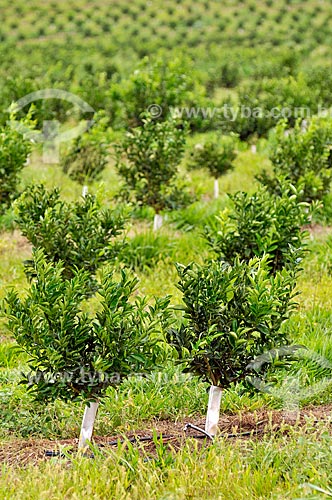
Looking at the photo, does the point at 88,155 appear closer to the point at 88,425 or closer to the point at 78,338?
the point at 78,338

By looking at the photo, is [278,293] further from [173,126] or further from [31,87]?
[31,87]

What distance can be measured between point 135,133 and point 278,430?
4.26 metres

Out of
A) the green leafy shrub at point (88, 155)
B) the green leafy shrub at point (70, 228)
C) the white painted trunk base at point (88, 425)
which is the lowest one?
the green leafy shrub at point (88, 155)

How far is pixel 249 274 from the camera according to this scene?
161 inches

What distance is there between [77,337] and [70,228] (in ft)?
5.00

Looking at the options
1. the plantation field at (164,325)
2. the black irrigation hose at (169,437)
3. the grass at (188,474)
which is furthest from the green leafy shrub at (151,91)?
the grass at (188,474)

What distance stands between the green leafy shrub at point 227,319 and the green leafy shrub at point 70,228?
1.33 metres

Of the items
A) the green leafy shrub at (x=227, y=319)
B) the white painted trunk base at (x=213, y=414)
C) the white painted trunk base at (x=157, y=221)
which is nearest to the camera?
the green leafy shrub at (x=227, y=319)

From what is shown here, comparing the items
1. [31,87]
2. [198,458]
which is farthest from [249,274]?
[31,87]

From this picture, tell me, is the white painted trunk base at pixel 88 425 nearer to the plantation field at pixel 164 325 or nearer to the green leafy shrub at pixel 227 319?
the plantation field at pixel 164 325

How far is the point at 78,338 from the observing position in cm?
392

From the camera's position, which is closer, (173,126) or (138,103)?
(173,126)

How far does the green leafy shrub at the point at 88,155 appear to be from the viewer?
8.16 meters

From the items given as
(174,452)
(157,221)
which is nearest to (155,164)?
(157,221)
